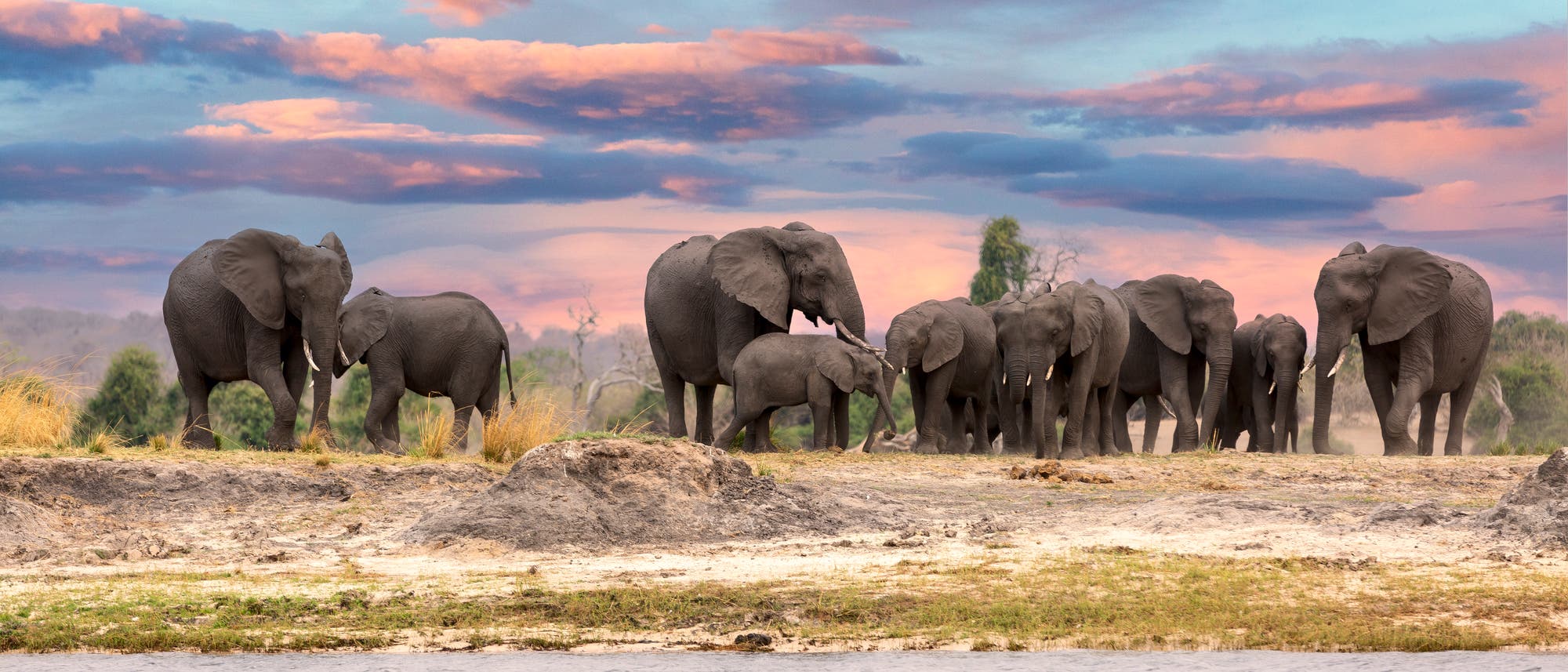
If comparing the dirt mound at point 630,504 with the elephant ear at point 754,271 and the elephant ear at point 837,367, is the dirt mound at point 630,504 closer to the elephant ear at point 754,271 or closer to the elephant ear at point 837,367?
the elephant ear at point 837,367

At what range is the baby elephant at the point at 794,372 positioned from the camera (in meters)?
19.5

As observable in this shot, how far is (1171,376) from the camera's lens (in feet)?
83.5

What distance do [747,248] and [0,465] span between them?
893 cm

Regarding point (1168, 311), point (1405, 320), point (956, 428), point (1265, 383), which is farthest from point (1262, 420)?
point (956, 428)

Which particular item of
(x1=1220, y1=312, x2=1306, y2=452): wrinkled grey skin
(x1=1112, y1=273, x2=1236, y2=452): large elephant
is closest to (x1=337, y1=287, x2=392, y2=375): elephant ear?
(x1=1112, y1=273, x2=1236, y2=452): large elephant

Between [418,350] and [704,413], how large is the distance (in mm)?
3664

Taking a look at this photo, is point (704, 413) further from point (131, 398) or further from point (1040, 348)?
point (131, 398)

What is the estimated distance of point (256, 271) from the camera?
62.2ft

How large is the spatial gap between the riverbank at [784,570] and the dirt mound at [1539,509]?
0.17 metres

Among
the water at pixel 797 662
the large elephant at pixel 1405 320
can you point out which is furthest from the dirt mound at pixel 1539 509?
the large elephant at pixel 1405 320

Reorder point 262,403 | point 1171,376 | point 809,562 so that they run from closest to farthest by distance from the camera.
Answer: point 809,562 < point 1171,376 < point 262,403

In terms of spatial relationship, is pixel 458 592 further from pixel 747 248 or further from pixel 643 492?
pixel 747 248

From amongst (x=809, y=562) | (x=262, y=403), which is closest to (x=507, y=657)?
(x=809, y=562)

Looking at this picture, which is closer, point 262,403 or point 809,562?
point 809,562
